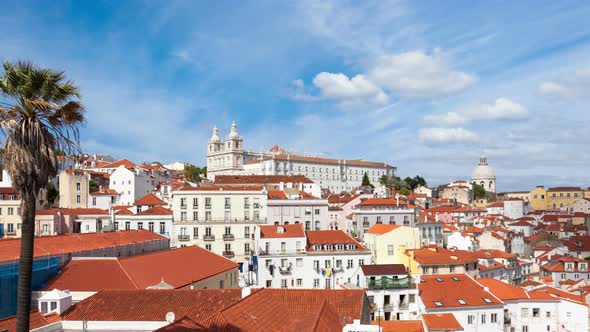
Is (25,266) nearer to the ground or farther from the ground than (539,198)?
farther from the ground

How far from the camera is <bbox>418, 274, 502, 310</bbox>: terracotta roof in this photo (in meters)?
38.4

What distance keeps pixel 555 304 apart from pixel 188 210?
133 feet

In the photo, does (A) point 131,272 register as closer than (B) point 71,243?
Yes

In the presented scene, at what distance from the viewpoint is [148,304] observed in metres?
23.2

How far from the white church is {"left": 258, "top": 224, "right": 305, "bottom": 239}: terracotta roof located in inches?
4600

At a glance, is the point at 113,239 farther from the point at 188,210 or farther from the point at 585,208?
the point at 585,208

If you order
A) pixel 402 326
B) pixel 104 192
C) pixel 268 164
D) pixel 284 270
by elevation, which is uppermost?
pixel 268 164

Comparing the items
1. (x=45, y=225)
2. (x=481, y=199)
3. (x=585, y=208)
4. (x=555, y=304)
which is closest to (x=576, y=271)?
(x=555, y=304)

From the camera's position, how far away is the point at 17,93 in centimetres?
1207

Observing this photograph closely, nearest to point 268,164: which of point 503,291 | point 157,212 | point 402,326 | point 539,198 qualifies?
point 539,198

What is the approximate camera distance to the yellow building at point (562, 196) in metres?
172

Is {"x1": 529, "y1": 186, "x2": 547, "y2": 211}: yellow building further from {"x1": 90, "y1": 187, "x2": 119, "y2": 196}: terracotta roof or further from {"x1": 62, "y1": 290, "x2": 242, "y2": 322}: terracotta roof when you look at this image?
{"x1": 62, "y1": 290, "x2": 242, "y2": 322}: terracotta roof

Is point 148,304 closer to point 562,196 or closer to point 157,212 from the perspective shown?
point 157,212

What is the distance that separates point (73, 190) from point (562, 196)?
161051mm
